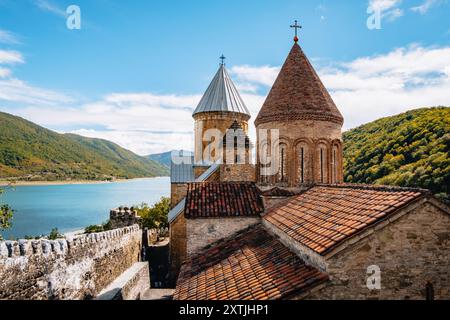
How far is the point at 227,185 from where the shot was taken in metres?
10.2

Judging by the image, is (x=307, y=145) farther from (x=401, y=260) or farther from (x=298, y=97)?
(x=401, y=260)

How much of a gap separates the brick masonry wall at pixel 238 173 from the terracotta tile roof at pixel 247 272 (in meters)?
5.20

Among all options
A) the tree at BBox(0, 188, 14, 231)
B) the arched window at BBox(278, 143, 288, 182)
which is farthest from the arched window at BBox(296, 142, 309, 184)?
the tree at BBox(0, 188, 14, 231)

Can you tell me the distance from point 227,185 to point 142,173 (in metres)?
159

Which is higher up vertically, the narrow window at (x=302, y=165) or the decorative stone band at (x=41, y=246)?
the narrow window at (x=302, y=165)

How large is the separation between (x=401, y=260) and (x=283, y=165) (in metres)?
5.46

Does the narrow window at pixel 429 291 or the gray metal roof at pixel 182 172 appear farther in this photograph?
the gray metal roof at pixel 182 172

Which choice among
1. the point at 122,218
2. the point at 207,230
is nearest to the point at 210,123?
the point at 122,218

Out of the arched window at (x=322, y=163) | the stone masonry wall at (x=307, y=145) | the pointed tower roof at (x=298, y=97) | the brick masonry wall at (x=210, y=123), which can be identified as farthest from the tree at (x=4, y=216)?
the brick masonry wall at (x=210, y=123)

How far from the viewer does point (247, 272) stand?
5887 millimetres

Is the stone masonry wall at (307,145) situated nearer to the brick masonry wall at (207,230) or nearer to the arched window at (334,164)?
the arched window at (334,164)

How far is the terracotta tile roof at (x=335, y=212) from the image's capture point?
4.68 m

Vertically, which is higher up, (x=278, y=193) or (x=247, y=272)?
(x=278, y=193)
